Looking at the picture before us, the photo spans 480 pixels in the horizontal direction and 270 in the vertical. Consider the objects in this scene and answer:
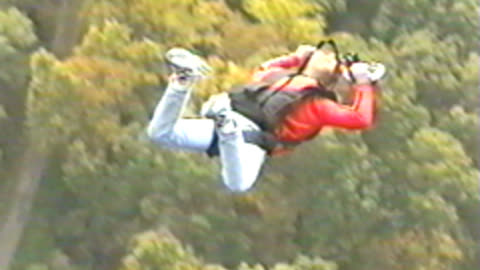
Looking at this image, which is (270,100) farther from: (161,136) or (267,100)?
(161,136)

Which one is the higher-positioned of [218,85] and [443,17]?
[218,85]

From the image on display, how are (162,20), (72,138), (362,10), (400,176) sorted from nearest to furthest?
(162,20) < (72,138) < (400,176) < (362,10)

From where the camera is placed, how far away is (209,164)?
7.27m

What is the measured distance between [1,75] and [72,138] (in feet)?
2.04

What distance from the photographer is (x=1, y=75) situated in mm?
7676

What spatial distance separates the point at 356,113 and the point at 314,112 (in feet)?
0.24

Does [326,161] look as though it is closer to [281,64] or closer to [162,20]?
[162,20]

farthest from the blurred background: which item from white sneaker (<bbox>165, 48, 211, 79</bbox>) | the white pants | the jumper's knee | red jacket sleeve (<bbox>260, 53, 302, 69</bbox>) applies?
white sneaker (<bbox>165, 48, 211, 79</bbox>)

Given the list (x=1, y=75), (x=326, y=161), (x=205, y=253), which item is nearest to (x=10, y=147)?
(x=1, y=75)

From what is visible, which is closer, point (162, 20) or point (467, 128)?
point (162, 20)

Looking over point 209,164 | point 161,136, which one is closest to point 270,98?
point 161,136

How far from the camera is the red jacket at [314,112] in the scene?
249 cm

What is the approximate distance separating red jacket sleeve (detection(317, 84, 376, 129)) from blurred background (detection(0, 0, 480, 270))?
14.1ft

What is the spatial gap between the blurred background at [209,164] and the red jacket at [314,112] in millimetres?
4247
